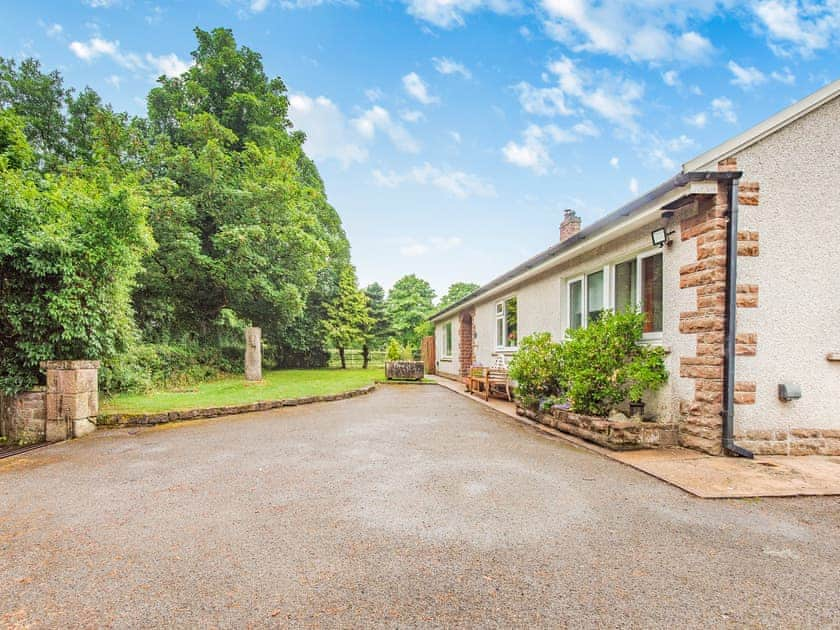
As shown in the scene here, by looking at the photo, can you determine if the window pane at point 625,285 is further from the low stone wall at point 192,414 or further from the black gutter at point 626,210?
the low stone wall at point 192,414

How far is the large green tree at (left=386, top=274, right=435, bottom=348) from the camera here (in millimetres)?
32250

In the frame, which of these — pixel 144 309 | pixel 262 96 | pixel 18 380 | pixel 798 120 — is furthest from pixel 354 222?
pixel 798 120

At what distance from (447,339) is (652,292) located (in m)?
14.4

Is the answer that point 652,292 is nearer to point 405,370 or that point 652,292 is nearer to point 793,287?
point 793,287

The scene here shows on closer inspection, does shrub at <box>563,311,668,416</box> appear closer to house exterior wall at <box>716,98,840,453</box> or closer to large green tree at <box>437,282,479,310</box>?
house exterior wall at <box>716,98,840,453</box>

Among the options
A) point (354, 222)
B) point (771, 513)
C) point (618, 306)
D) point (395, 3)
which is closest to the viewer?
point (771, 513)

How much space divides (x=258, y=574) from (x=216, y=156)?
15.9m

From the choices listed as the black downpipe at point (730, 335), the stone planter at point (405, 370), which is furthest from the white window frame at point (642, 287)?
the stone planter at point (405, 370)

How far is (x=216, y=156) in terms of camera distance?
14.9 meters

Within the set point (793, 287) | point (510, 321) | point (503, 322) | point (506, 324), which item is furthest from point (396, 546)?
point (503, 322)

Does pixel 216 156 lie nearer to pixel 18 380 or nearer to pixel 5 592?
pixel 18 380

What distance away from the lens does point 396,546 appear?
2.61 m

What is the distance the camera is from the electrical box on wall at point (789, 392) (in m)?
4.76

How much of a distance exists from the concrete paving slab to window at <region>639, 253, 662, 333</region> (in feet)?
5.70
